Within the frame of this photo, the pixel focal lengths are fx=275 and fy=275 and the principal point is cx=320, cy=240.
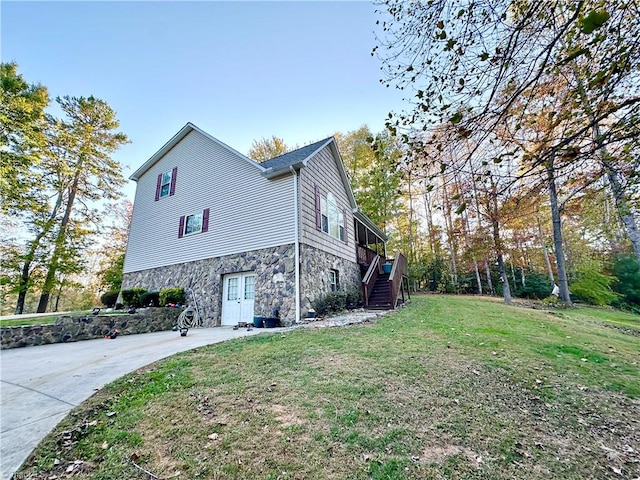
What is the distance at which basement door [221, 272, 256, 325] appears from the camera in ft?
29.6

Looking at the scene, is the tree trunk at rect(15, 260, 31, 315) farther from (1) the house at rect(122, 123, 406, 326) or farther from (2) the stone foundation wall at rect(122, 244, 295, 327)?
(2) the stone foundation wall at rect(122, 244, 295, 327)

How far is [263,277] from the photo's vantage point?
28.7 ft

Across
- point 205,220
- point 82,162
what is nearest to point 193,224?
point 205,220

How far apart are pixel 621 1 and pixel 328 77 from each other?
5373mm

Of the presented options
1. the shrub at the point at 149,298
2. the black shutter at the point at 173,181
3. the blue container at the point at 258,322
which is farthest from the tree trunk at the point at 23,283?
the blue container at the point at 258,322

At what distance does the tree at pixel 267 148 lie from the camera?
66.8 ft

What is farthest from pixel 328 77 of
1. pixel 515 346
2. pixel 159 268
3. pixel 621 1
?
pixel 159 268

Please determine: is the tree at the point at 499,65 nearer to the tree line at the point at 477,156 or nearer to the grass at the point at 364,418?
the tree line at the point at 477,156

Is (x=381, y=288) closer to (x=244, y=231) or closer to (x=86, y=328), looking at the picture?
(x=244, y=231)

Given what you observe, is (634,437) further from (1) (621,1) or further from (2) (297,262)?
(2) (297,262)

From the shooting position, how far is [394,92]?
3195 millimetres

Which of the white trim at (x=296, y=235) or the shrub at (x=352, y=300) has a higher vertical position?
the white trim at (x=296, y=235)

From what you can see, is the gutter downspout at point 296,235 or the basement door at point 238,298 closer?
the gutter downspout at point 296,235

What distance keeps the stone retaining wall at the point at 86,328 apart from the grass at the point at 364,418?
4799 millimetres
